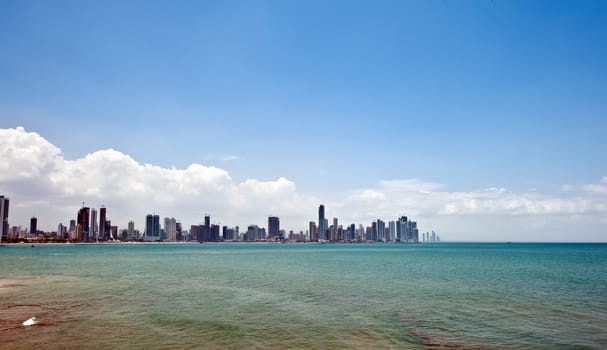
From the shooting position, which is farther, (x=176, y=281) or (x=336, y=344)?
(x=176, y=281)

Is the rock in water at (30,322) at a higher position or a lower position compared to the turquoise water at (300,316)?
higher

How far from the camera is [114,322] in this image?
2880 cm

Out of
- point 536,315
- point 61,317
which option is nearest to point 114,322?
point 61,317

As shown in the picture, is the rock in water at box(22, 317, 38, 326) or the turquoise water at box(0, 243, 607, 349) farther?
the rock in water at box(22, 317, 38, 326)

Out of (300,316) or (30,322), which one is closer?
(30,322)

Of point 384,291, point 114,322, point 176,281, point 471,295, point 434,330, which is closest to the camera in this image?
point 434,330

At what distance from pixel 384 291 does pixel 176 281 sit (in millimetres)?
30481

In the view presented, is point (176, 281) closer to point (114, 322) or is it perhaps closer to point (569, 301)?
point (114, 322)

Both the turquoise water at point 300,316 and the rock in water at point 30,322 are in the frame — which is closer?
the turquoise water at point 300,316

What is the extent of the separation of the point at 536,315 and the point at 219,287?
35.5 m

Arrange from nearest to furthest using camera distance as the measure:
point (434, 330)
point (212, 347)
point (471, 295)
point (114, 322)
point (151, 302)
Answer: point (212, 347)
point (434, 330)
point (114, 322)
point (151, 302)
point (471, 295)

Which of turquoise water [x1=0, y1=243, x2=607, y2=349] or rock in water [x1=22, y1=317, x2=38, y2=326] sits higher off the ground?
rock in water [x1=22, y1=317, x2=38, y2=326]

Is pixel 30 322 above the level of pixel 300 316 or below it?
above

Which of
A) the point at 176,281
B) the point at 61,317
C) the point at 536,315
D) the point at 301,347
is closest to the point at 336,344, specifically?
the point at 301,347
